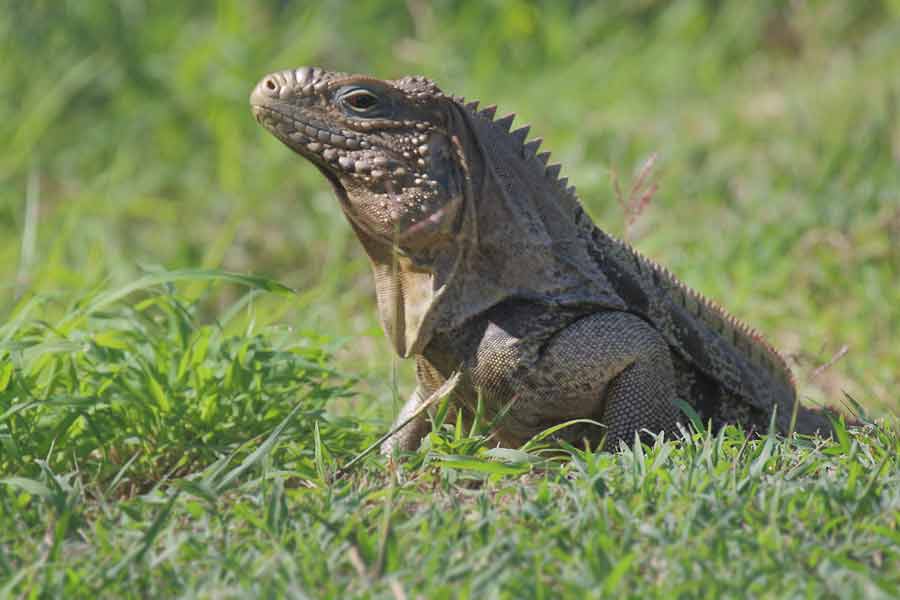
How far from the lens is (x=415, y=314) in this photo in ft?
13.6

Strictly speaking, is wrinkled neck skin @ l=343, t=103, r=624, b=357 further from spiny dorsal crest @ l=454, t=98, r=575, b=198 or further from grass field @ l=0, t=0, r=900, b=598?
grass field @ l=0, t=0, r=900, b=598

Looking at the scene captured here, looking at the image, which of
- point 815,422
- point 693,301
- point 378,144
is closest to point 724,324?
point 693,301

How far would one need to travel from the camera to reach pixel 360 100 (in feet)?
13.8

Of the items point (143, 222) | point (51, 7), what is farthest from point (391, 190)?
point (51, 7)

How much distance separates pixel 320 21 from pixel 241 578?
7825 millimetres

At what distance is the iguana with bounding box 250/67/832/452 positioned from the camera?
407cm

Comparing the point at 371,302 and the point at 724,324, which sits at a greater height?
the point at 724,324

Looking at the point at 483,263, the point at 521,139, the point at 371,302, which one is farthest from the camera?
the point at 371,302

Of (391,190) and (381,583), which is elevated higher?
(391,190)

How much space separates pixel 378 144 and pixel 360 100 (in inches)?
7.5

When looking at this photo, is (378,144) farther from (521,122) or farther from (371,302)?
(521,122)

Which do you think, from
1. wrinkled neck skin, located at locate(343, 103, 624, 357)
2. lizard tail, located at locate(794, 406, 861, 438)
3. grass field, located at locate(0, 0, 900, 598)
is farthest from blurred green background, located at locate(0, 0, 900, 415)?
wrinkled neck skin, located at locate(343, 103, 624, 357)

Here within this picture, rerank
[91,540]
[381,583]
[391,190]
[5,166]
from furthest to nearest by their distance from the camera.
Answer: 1. [5,166]
2. [391,190]
3. [91,540]
4. [381,583]

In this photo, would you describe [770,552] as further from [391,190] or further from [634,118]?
[634,118]
